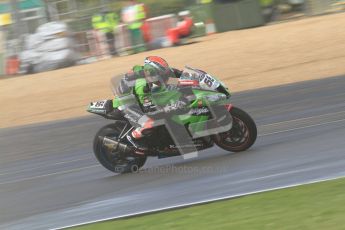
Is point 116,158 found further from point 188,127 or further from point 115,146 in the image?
point 188,127

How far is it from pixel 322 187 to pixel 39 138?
348 inches

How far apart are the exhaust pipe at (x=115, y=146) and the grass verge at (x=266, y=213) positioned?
2.65 metres

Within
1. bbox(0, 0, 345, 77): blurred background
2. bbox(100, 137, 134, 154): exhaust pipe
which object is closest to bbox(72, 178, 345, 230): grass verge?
bbox(100, 137, 134, 154): exhaust pipe

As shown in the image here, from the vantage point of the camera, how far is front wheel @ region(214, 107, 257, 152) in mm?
9166

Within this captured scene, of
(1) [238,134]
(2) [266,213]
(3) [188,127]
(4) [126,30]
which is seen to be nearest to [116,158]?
(3) [188,127]

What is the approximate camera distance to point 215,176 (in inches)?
330

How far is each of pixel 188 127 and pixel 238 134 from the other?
68cm

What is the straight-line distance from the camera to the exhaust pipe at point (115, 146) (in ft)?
31.2

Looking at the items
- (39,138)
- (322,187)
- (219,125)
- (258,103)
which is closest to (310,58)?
(258,103)

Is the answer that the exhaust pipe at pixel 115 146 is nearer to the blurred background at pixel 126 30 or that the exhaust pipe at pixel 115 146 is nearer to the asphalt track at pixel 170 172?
the asphalt track at pixel 170 172

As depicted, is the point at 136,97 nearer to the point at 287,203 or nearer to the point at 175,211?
the point at 175,211

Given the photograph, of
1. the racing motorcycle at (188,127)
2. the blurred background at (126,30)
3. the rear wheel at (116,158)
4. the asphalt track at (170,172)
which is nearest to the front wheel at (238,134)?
the racing motorcycle at (188,127)

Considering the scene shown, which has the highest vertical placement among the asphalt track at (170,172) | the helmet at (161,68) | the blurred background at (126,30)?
the helmet at (161,68)

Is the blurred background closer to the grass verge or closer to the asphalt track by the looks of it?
the asphalt track
